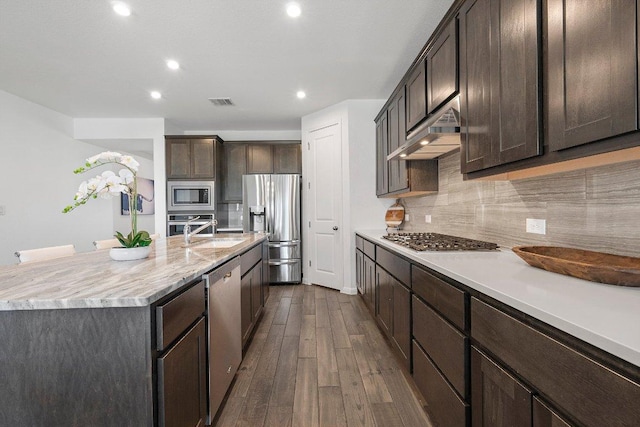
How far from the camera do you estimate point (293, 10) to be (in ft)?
7.51

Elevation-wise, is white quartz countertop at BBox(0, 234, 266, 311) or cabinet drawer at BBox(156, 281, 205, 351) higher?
white quartz countertop at BBox(0, 234, 266, 311)

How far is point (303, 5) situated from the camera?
2.25 meters

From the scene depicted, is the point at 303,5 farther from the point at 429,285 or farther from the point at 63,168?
the point at 63,168

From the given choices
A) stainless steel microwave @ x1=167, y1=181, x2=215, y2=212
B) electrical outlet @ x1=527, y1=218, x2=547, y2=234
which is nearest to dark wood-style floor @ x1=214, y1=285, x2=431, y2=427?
electrical outlet @ x1=527, y1=218, x2=547, y2=234

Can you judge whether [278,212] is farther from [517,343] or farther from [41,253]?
[517,343]

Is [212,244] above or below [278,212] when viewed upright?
below

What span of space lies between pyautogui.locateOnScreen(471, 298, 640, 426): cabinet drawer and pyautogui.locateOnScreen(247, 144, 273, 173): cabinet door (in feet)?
15.3

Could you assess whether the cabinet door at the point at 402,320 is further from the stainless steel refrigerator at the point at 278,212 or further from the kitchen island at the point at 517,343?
the stainless steel refrigerator at the point at 278,212

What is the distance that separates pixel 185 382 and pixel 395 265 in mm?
1480

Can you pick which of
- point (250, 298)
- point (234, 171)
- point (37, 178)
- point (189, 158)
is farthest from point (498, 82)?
point (37, 178)

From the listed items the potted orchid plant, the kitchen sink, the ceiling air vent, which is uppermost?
the ceiling air vent

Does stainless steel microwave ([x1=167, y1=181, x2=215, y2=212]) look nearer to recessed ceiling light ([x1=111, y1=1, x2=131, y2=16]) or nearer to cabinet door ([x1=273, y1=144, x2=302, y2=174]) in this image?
cabinet door ([x1=273, y1=144, x2=302, y2=174])

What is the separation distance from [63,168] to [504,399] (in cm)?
622

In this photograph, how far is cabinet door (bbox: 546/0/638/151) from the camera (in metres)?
0.85
